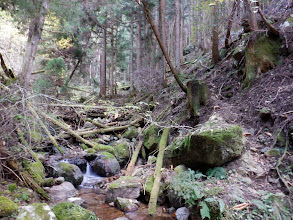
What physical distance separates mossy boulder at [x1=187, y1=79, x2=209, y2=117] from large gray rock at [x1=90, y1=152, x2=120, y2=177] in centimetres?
375

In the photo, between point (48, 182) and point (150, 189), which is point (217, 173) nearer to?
point (150, 189)

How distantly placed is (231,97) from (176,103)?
8.35 feet

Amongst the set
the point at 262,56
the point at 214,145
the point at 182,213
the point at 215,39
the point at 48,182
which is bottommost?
the point at 182,213

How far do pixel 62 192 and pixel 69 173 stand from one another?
114cm

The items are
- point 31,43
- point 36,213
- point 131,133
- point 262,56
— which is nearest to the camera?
point 36,213

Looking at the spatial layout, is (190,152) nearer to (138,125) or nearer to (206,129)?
(206,129)

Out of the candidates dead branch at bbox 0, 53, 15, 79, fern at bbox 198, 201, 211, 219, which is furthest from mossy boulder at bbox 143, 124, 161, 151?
dead branch at bbox 0, 53, 15, 79

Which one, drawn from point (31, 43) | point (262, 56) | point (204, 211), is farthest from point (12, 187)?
point (262, 56)

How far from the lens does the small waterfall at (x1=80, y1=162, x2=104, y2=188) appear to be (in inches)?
297

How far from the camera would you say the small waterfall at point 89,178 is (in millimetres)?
7531

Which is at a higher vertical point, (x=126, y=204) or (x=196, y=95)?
(x=196, y=95)

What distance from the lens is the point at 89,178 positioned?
8164 millimetres

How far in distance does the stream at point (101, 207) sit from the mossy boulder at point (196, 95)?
325 cm

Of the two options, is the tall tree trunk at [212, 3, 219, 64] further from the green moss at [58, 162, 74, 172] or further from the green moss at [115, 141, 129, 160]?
the green moss at [58, 162, 74, 172]
